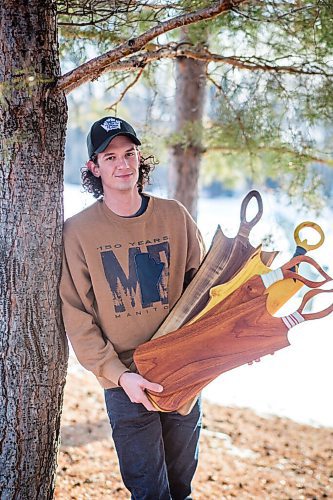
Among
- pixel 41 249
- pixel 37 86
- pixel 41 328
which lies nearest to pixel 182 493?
pixel 41 328

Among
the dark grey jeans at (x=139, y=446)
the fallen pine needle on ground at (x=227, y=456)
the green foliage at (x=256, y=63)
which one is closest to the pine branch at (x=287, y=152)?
the green foliage at (x=256, y=63)

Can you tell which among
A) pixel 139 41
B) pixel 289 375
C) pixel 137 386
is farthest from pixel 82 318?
pixel 289 375

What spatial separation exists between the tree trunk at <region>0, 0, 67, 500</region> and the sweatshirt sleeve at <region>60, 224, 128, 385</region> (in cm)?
5

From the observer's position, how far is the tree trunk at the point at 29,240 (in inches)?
80.1

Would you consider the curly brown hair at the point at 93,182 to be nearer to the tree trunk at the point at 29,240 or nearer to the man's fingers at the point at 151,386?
the tree trunk at the point at 29,240

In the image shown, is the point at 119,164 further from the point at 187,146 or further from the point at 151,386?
the point at 187,146

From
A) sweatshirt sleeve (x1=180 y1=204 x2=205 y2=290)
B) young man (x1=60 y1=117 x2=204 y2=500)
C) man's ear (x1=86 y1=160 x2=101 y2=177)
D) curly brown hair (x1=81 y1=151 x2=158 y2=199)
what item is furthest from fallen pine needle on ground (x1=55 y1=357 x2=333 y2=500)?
man's ear (x1=86 y1=160 x2=101 y2=177)

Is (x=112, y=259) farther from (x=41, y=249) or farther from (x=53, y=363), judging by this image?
(x=53, y=363)

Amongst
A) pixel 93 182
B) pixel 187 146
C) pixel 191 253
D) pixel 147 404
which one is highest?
pixel 187 146

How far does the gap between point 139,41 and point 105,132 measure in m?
0.33

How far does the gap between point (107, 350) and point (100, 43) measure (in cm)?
151

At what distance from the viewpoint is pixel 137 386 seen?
2070 millimetres

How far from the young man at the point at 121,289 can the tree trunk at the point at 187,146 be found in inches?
102

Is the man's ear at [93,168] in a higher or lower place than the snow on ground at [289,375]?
higher
